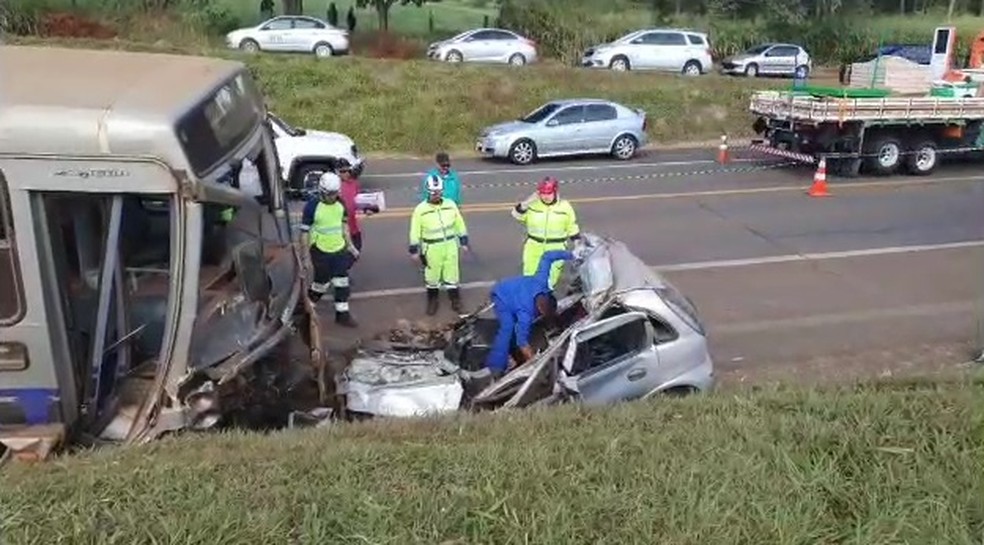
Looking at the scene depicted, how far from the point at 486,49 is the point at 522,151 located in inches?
374

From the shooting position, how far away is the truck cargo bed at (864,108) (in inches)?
715

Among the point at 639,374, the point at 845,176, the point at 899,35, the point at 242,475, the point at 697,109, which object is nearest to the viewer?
the point at 242,475

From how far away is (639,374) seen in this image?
7.19 meters

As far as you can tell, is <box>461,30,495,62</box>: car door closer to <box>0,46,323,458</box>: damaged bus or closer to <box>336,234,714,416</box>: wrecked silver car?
<box>336,234,714,416</box>: wrecked silver car

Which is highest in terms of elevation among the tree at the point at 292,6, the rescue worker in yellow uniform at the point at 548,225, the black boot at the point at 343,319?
the tree at the point at 292,6

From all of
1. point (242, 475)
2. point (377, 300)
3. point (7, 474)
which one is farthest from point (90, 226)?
point (377, 300)

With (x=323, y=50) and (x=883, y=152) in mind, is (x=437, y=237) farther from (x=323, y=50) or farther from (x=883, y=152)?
(x=323, y=50)

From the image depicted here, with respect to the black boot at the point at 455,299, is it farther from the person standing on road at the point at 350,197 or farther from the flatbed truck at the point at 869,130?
the flatbed truck at the point at 869,130

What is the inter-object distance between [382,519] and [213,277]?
8.53 ft

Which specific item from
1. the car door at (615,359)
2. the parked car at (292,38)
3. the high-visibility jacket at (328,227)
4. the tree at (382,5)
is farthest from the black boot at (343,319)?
the tree at (382,5)

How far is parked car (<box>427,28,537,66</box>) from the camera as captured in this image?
28484 mm

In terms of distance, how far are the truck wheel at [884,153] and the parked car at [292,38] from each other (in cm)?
1492

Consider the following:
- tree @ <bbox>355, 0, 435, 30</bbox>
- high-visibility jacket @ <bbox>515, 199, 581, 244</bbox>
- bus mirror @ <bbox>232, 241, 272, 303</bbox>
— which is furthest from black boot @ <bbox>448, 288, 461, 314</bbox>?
tree @ <bbox>355, 0, 435, 30</bbox>

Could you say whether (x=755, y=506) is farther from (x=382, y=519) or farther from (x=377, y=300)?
(x=377, y=300)
